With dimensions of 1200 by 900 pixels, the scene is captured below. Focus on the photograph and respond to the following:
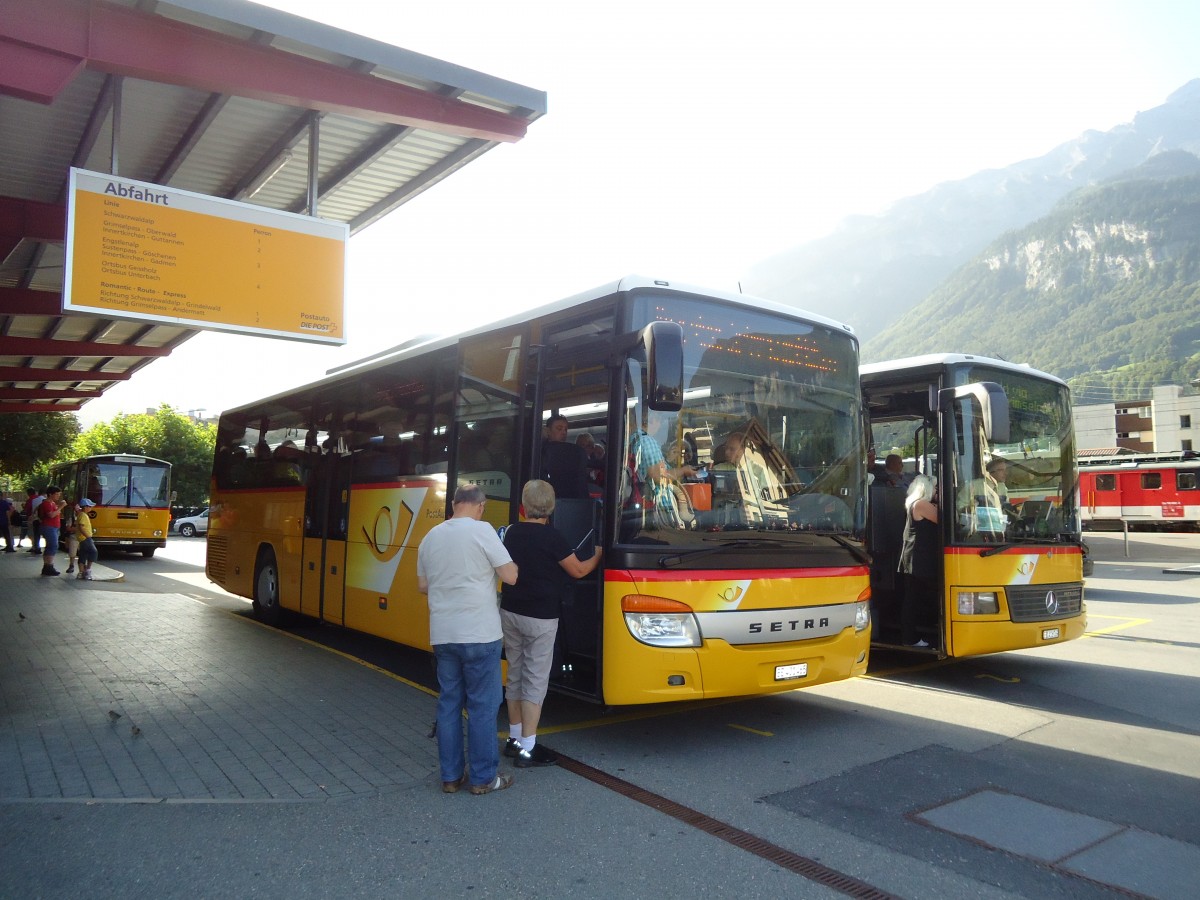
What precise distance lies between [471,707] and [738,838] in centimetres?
167

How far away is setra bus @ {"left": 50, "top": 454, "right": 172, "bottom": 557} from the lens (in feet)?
87.5

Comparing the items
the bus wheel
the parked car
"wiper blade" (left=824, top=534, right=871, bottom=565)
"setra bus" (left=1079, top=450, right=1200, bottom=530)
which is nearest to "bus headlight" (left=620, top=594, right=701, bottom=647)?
"wiper blade" (left=824, top=534, right=871, bottom=565)

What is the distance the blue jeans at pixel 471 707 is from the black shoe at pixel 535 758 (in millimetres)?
465

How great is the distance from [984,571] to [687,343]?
153 inches

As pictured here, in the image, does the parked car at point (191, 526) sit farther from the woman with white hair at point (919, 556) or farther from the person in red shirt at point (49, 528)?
the woman with white hair at point (919, 556)

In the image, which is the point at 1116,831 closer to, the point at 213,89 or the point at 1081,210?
the point at 213,89

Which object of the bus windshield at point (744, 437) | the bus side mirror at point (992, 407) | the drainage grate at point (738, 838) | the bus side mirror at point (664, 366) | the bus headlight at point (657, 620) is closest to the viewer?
the drainage grate at point (738, 838)

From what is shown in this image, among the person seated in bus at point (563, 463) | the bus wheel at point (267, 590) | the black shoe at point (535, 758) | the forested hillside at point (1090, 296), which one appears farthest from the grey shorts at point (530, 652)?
the forested hillside at point (1090, 296)

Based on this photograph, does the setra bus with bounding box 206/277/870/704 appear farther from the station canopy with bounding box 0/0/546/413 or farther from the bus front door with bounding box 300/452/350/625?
the station canopy with bounding box 0/0/546/413

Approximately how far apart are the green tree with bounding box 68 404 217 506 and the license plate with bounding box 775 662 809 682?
60.7 m

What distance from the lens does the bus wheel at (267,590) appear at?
11.7 metres

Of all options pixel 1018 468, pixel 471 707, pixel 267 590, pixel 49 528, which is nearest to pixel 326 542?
pixel 267 590

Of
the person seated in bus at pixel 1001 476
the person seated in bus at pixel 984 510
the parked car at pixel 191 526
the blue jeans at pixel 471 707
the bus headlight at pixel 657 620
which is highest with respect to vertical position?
the person seated in bus at pixel 1001 476

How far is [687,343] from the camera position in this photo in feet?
19.9
